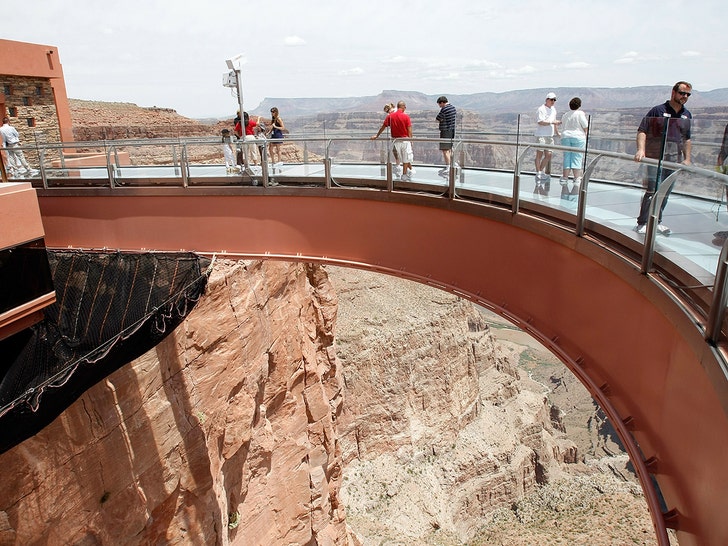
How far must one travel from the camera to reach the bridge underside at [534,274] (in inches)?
164

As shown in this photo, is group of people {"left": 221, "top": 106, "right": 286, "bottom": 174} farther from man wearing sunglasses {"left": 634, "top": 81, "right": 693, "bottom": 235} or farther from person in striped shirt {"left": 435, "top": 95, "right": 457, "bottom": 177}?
man wearing sunglasses {"left": 634, "top": 81, "right": 693, "bottom": 235}

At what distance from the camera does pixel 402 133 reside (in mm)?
10125

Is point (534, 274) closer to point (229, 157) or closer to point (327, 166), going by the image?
point (327, 166)

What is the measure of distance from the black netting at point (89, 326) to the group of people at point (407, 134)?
3727mm

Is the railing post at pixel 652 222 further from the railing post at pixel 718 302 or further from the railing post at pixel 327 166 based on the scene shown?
the railing post at pixel 327 166

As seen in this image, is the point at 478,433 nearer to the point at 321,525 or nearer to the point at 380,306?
the point at 380,306

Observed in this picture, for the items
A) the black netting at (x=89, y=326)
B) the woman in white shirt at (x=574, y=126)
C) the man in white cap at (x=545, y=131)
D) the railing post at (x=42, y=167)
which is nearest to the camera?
the black netting at (x=89, y=326)

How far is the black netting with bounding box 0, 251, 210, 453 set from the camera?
7016 mm

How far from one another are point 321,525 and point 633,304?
1686cm

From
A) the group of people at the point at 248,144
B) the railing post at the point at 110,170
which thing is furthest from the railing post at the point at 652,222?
the railing post at the point at 110,170

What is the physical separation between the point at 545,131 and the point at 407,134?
263 cm

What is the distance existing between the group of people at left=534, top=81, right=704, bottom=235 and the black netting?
5.88 meters

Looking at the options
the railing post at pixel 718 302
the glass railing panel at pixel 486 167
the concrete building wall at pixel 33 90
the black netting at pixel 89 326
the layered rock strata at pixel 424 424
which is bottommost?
the layered rock strata at pixel 424 424

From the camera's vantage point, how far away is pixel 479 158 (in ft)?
27.6
